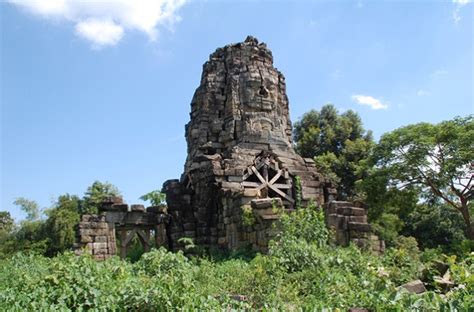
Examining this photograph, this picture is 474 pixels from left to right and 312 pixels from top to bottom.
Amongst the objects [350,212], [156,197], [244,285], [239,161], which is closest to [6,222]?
[156,197]

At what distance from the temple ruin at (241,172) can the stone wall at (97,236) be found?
289 mm

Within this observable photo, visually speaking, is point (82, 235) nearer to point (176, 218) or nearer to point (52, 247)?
point (176, 218)

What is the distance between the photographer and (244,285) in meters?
6.15

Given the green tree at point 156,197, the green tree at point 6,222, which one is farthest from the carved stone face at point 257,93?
the green tree at point 6,222

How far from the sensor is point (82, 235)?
14.7 m

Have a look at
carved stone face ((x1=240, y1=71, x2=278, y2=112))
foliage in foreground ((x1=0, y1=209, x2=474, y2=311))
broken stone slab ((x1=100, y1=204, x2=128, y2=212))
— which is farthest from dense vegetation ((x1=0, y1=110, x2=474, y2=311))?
carved stone face ((x1=240, y1=71, x2=278, y2=112))

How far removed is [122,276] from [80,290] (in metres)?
0.79

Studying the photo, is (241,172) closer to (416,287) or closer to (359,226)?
(359,226)

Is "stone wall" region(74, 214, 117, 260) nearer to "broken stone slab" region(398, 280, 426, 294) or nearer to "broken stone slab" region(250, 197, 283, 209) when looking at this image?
"broken stone slab" region(250, 197, 283, 209)

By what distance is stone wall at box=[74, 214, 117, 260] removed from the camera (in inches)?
580

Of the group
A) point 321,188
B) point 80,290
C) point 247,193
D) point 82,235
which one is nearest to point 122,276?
point 80,290

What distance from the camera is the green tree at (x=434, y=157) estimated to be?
61.6 feet

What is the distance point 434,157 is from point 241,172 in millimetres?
9140

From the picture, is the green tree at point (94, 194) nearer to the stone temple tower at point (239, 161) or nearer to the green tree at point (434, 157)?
the stone temple tower at point (239, 161)
